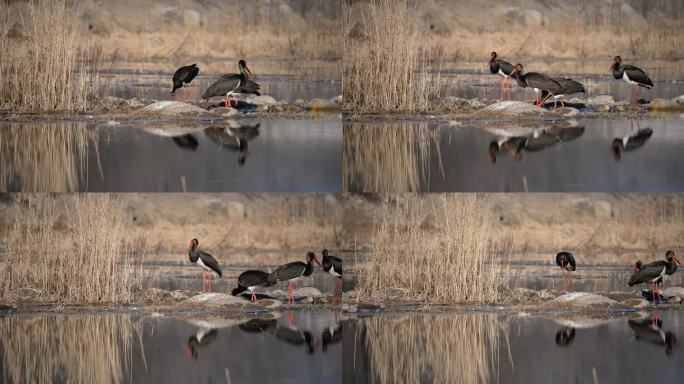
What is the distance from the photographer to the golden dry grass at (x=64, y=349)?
370 centimetres

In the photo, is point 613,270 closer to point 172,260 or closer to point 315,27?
point 315,27

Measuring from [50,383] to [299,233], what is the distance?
1411 mm

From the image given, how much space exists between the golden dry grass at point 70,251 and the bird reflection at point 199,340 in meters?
0.38

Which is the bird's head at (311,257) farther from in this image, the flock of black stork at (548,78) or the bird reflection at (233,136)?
the flock of black stork at (548,78)

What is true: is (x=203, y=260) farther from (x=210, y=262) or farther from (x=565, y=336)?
(x=565, y=336)

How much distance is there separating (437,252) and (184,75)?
1.53 meters

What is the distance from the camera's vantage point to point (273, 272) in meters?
3.71

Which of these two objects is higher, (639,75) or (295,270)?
(639,75)

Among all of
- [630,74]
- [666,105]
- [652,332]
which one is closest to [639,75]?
[630,74]

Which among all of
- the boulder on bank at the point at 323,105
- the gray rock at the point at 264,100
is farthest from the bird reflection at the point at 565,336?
the gray rock at the point at 264,100

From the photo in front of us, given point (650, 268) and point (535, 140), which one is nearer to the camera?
point (650, 268)

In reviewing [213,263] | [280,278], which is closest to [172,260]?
[213,263]

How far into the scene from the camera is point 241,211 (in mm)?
3713

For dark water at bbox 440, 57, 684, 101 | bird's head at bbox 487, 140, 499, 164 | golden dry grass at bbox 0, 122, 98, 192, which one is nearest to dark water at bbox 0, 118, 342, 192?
golden dry grass at bbox 0, 122, 98, 192
